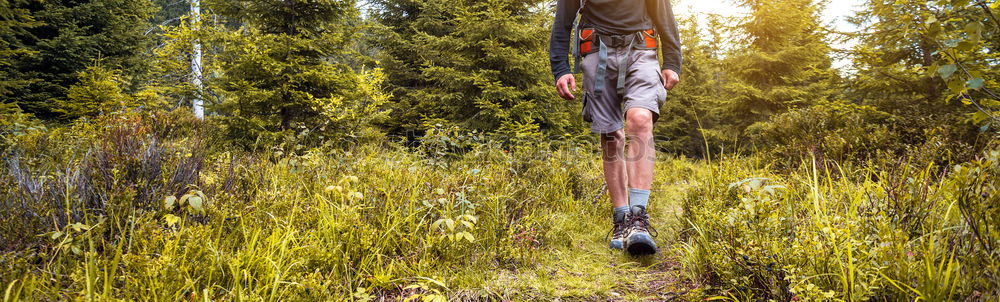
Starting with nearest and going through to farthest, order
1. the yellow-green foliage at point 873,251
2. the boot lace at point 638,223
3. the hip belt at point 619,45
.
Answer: the yellow-green foliage at point 873,251, the boot lace at point 638,223, the hip belt at point 619,45

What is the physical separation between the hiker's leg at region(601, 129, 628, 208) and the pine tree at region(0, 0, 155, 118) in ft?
32.0

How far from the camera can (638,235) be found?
2.28m

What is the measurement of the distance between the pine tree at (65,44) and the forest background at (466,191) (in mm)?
129

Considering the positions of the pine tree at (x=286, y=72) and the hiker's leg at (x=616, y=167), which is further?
the pine tree at (x=286, y=72)

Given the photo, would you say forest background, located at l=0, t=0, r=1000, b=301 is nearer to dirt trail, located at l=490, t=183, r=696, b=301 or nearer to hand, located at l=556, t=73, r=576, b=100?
dirt trail, located at l=490, t=183, r=696, b=301

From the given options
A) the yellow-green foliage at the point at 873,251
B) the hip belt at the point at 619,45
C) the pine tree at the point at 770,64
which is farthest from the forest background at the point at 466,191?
the pine tree at the point at 770,64

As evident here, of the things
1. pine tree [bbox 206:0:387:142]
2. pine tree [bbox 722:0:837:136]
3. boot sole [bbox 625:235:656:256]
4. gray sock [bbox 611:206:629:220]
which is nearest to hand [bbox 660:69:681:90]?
gray sock [bbox 611:206:629:220]

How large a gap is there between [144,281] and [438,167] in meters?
2.32

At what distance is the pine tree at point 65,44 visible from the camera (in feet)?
26.8

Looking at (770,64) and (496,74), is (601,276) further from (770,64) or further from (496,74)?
(770,64)

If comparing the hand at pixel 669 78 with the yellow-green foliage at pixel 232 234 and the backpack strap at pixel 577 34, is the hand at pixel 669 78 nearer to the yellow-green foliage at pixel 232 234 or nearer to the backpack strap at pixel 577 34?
the backpack strap at pixel 577 34

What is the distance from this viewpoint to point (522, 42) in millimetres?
7738

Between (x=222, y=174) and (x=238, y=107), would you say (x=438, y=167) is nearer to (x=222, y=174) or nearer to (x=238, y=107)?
(x=222, y=174)

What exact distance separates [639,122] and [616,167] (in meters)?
0.33
